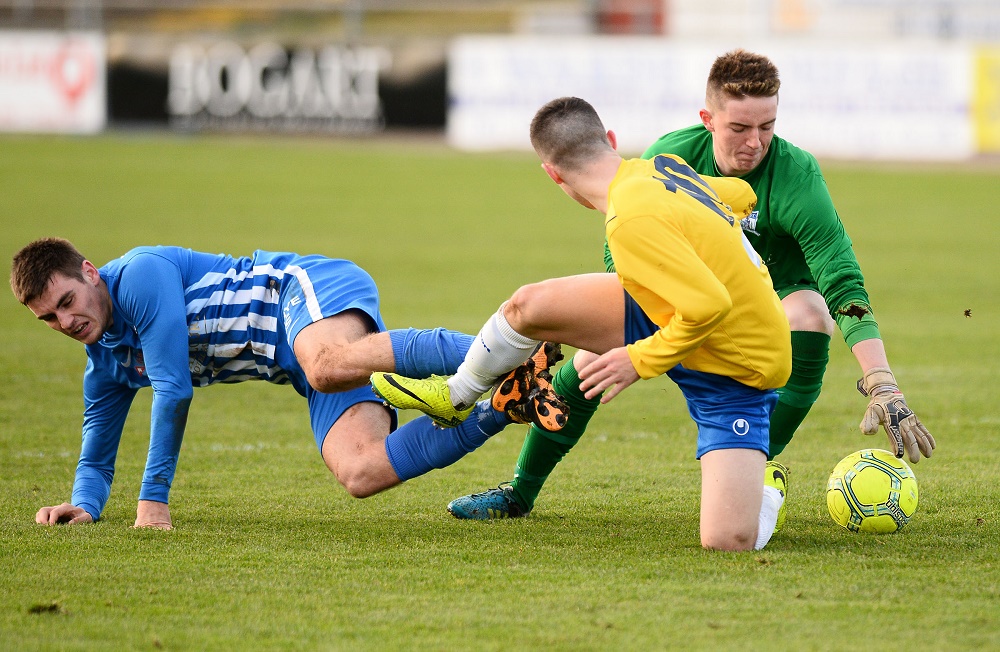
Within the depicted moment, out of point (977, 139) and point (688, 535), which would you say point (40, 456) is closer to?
point (688, 535)

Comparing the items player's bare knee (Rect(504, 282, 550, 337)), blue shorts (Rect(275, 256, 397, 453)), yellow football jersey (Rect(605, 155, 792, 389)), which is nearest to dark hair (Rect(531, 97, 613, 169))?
yellow football jersey (Rect(605, 155, 792, 389))

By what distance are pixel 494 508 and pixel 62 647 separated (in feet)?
6.72

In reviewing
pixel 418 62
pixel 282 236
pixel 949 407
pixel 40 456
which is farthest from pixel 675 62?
pixel 40 456

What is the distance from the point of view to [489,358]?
461 centimetres

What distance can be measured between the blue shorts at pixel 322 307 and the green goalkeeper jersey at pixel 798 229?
108 cm

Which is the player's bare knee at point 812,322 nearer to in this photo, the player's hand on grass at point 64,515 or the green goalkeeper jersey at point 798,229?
the green goalkeeper jersey at point 798,229

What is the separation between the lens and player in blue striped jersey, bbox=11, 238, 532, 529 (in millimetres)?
4793

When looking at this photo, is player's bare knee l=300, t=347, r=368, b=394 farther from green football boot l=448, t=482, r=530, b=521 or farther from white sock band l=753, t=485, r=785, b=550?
white sock band l=753, t=485, r=785, b=550

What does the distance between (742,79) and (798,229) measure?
0.66 metres

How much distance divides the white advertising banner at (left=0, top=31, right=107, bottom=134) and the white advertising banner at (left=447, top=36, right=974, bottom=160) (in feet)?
23.8

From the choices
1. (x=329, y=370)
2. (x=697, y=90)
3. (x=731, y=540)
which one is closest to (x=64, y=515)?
(x=329, y=370)

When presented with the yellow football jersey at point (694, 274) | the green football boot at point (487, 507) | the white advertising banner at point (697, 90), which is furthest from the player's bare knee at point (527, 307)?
the white advertising banner at point (697, 90)

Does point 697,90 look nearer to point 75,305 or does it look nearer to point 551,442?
point 551,442

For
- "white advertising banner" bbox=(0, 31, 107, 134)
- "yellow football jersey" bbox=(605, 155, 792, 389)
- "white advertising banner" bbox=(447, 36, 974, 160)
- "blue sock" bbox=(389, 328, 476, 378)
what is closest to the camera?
"yellow football jersey" bbox=(605, 155, 792, 389)
